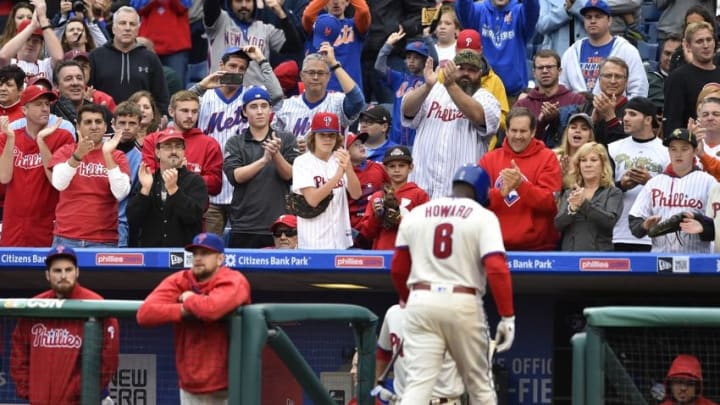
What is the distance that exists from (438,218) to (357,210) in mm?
3195

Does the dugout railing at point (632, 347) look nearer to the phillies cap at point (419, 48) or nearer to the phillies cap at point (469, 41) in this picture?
the phillies cap at point (469, 41)

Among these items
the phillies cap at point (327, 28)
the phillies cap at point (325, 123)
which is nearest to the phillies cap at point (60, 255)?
the phillies cap at point (325, 123)

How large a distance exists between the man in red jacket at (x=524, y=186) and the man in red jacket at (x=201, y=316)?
266 centimetres

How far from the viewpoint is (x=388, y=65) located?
13867 mm

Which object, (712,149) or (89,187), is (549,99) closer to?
(712,149)

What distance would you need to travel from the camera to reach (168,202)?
424 inches

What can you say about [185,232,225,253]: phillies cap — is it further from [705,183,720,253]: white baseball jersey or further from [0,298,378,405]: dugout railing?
[705,183,720,253]: white baseball jersey

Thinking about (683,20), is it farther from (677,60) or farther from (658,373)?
(658,373)

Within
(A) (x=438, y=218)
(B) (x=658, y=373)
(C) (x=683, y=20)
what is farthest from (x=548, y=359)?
(C) (x=683, y=20)

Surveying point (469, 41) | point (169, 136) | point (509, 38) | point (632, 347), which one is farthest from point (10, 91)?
point (632, 347)

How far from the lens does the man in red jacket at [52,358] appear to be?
791 centimetres

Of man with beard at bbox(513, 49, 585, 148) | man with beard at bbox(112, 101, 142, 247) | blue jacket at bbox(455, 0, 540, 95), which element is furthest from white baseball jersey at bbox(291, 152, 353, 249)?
blue jacket at bbox(455, 0, 540, 95)

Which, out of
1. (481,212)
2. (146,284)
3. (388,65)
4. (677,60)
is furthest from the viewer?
(388,65)

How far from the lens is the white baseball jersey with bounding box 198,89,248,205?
486 inches
